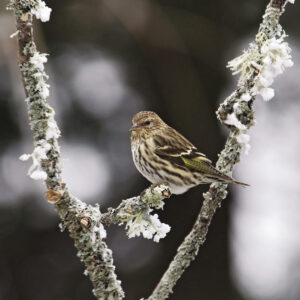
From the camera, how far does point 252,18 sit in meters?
6.92

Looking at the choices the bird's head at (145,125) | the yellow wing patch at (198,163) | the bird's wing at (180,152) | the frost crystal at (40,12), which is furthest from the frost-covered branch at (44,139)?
the bird's head at (145,125)

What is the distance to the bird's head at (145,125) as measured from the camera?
463 cm

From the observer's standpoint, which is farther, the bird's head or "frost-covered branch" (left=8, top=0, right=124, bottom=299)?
the bird's head

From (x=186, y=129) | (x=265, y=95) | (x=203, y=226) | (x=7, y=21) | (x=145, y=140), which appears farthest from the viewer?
(x=186, y=129)

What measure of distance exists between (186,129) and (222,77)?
764 millimetres

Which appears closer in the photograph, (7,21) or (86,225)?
(86,225)

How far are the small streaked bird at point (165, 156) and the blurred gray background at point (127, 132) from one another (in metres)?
1.74

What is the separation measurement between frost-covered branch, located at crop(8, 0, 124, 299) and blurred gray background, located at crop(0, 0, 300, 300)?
375cm

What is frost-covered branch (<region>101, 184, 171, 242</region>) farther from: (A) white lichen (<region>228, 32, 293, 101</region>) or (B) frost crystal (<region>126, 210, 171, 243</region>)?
(A) white lichen (<region>228, 32, 293, 101</region>)

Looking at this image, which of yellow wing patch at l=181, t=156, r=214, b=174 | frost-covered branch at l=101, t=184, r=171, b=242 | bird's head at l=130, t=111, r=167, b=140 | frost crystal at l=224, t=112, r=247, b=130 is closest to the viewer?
frost crystal at l=224, t=112, r=247, b=130

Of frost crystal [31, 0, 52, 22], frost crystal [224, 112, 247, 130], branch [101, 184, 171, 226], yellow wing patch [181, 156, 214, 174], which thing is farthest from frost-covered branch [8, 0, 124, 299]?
yellow wing patch [181, 156, 214, 174]

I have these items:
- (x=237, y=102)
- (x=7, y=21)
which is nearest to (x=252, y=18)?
(x=7, y=21)

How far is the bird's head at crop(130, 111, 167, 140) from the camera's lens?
15.2ft

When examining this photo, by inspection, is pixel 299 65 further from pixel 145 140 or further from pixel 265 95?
pixel 265 95
